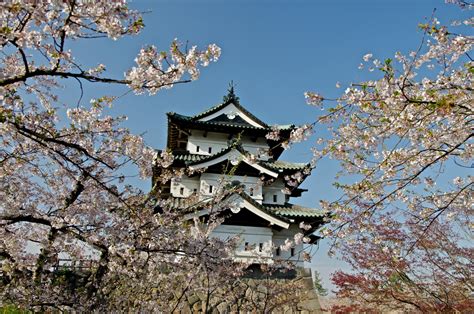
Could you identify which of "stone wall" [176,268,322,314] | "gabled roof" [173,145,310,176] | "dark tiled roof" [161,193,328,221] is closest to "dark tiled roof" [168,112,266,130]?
"gabled roof" [173,145,310,176]

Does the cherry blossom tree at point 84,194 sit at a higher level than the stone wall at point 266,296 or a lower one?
higher

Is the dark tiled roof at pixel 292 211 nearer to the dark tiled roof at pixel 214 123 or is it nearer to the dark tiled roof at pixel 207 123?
the dark tiled roof at pixel 214 123

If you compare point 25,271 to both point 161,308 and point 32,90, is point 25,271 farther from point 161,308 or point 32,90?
point 32,90

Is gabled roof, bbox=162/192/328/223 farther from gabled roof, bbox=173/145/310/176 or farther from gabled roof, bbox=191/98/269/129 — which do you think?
gabled roof, bbox=191/98/269/129

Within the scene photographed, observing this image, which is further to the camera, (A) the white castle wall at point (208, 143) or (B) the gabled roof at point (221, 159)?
(A) the white castle wall at point (208, 143)

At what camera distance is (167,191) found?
19031 mm

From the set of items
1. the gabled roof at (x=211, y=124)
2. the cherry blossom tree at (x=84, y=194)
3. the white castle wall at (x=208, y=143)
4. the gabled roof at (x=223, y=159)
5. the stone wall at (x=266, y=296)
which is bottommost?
the stone wall at (x=266, y=296)

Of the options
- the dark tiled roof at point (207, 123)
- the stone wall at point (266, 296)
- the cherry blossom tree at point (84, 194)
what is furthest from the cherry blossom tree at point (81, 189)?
the dark tiled roof at point (207, 123)

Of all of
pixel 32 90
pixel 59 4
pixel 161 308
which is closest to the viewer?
pixel 59 4

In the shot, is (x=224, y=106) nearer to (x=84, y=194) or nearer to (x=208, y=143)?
(x=208, y=143)

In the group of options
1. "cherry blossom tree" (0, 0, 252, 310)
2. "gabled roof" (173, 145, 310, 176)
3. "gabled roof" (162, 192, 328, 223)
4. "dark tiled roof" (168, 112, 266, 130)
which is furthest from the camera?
"dark tiled roof" (168, 112, 266, 130)

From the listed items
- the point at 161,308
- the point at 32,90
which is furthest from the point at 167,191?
the point at 32,90

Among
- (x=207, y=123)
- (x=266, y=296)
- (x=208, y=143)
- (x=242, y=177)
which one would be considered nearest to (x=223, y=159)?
(x=242, y=177)

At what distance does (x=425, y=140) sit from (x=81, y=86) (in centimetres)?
434
